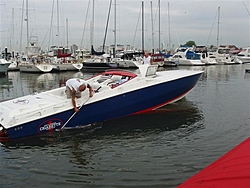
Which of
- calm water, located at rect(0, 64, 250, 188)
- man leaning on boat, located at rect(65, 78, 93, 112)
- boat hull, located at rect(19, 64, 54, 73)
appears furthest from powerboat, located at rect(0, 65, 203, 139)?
boat hull, located at rect(19, 64, 54, 73)

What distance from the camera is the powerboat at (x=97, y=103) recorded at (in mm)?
7504

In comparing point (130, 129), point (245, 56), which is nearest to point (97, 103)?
point (130, 129)

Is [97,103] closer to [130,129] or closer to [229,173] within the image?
[130,129]

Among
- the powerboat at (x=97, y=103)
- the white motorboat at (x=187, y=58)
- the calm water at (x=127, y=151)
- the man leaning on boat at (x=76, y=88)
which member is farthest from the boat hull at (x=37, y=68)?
the man leaning on boat at (x=76, y=88)

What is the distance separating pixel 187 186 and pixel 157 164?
3.59 m

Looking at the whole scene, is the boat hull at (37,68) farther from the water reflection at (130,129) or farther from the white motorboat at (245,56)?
the white motorboat at (245,56)

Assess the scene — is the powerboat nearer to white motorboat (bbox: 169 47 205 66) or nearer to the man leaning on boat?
the man leaning on boat

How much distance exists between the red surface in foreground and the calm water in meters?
2.66

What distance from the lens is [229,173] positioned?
86.0 inches

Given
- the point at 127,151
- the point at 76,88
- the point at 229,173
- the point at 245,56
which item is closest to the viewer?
the point at 229,173

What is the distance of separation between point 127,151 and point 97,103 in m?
2.34

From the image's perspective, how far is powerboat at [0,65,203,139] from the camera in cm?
750

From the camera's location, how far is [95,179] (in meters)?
5.24

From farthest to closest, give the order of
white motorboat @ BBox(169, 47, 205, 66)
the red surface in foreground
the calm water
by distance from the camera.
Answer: white motorboat @ BBox(169, 47, 205, 66)
the calm water
the red surface in foreground
